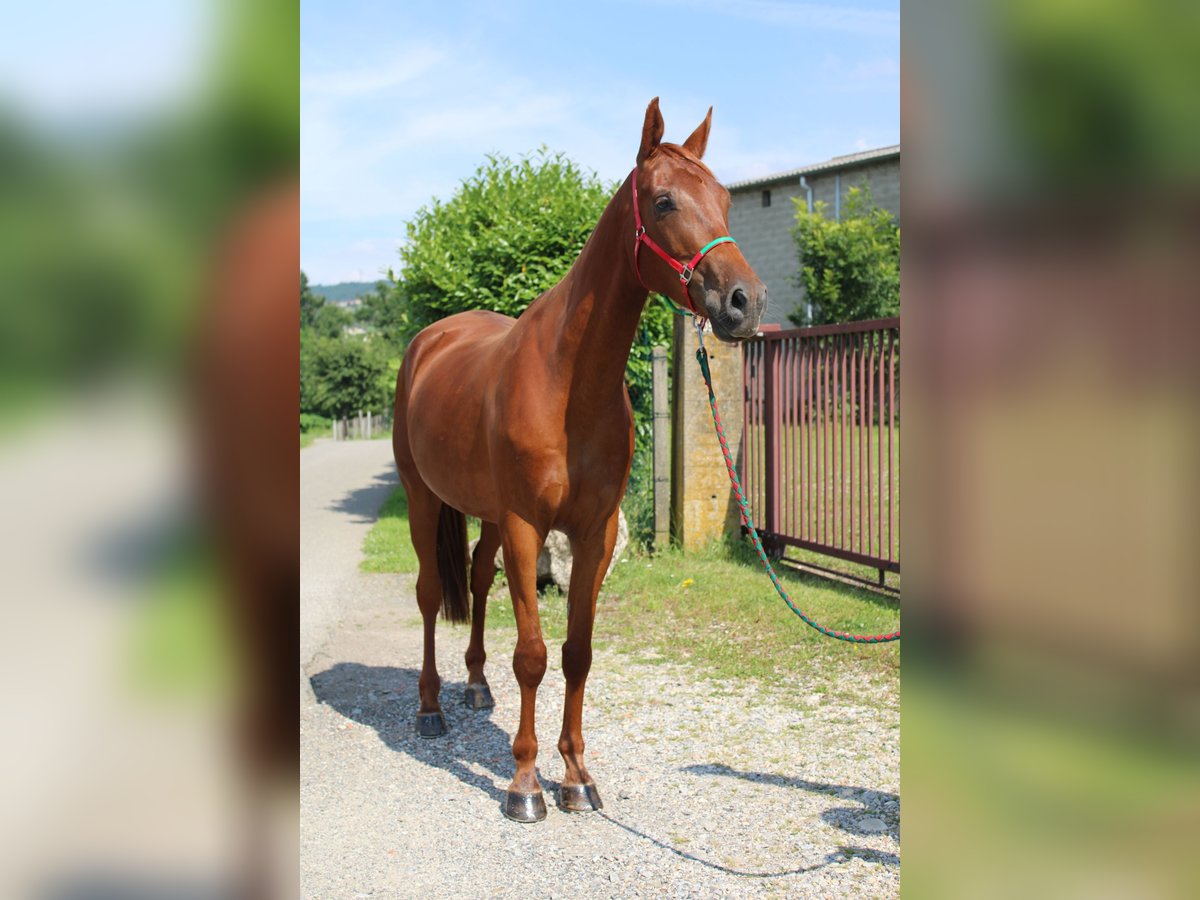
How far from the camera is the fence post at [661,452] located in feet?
27.6

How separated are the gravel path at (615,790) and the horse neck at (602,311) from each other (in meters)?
1.67

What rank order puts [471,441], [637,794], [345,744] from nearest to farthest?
1. [637,794]
2. [471,441]
3. [345,744]

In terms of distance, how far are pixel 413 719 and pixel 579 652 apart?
1432 millimetres

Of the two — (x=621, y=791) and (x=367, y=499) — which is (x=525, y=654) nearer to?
(x=621, y=791)

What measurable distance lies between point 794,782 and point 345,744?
2091mm

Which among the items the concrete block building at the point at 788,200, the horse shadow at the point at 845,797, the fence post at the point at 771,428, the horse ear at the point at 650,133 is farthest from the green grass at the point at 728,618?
the concrete block building at the point at 788,200

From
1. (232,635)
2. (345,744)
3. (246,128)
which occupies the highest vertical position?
(246,128)

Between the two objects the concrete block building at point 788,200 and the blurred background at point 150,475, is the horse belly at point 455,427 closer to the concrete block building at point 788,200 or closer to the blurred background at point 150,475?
the blurred background at point 150,475

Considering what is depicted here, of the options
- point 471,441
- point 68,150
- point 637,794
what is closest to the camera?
point 68,150

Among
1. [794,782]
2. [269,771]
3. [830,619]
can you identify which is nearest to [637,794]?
[794,782]

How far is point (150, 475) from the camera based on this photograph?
65 cm

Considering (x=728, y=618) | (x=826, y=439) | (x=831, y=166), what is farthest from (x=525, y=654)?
(x=831, y=166)

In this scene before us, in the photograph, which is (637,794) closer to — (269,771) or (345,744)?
(345,744)

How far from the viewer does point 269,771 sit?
72 centimetres
